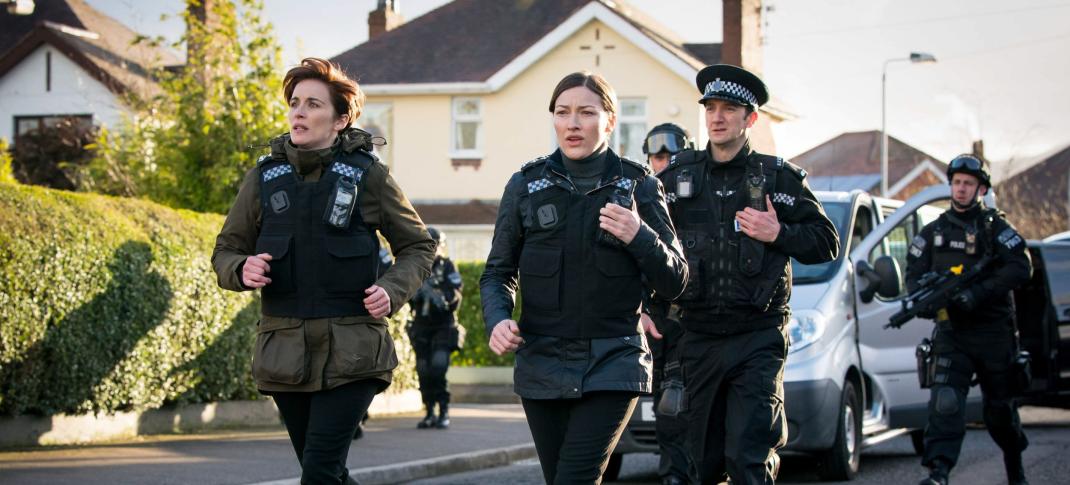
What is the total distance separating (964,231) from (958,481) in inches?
86.5

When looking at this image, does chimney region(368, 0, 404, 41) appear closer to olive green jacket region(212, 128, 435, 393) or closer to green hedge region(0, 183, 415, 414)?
green hedge region(0, 183, 415, 414)

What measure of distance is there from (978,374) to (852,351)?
132 centimetres

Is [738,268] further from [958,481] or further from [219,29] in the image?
[219,29]

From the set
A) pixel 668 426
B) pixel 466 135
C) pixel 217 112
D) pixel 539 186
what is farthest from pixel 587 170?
pixel 466 135

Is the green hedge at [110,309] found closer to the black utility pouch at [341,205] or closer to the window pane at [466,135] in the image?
the black utility pouch at [341,205]

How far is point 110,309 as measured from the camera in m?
11.6

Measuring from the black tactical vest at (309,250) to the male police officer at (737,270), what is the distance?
1718 millimetres

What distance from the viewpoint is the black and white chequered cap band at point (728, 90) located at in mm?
6703

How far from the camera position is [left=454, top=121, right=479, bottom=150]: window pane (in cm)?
3709

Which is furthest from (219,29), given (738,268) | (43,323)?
(738,268)

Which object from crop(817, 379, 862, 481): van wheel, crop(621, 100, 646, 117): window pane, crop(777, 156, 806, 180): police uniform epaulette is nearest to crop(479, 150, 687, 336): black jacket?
crop(777, 156, 806, 180): police uniform epaulette

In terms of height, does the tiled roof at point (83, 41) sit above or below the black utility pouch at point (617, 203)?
above

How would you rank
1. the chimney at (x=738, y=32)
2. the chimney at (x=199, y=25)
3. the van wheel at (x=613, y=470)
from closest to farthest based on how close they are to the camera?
1. the van wheel at (x=613, y=470)
2. the chimney at (x=199, y=25)
3. the chimney at (x=738, y=32)

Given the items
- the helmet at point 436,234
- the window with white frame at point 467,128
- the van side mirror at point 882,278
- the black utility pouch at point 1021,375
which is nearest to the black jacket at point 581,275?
the van side mirror at point 882,278
